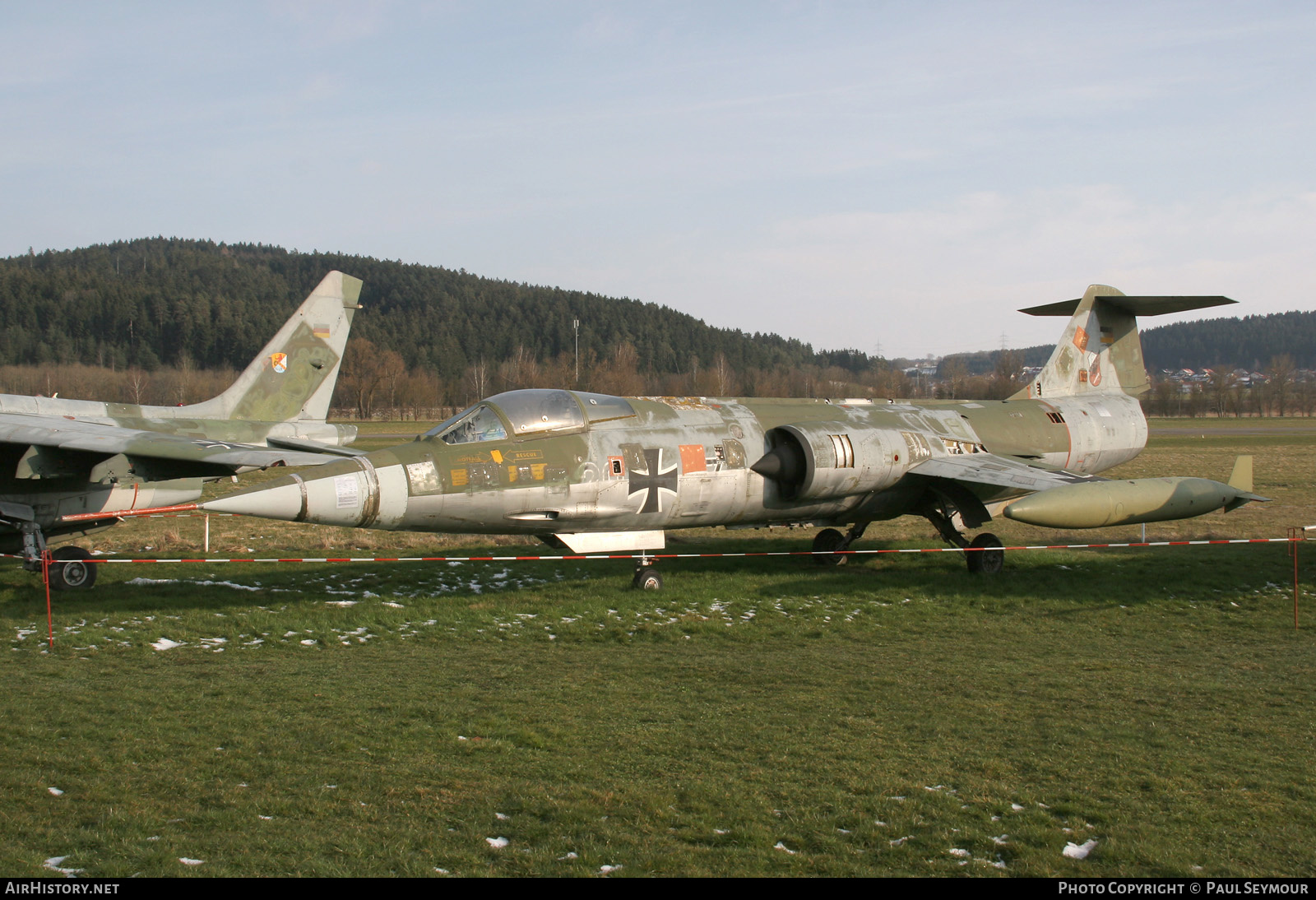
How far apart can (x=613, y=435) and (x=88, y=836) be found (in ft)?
27.4

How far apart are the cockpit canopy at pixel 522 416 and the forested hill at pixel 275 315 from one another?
108 m


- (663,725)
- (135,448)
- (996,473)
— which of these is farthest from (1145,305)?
(135,448)

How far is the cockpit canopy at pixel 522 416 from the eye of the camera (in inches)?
464

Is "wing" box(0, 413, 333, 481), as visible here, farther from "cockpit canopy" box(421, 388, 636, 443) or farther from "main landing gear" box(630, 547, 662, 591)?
"main landing gear" box(630, 547, 662, 591)

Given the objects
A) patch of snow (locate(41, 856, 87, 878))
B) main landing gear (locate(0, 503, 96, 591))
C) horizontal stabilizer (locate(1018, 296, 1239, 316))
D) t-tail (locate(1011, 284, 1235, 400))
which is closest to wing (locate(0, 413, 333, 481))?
main landing gear (locate(0, 503, 96, 591))

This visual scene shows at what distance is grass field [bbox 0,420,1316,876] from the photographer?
4.78 meters

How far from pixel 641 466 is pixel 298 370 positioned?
969 cm

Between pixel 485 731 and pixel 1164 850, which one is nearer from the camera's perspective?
pixel 1164 850

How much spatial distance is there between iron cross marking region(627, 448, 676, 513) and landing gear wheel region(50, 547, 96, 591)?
7906 millimetres

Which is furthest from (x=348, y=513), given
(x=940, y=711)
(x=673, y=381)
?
(x=673, y=381)

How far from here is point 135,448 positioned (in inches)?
492

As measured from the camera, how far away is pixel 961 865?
4.56 metres

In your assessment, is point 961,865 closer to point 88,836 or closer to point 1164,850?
point 1164,850

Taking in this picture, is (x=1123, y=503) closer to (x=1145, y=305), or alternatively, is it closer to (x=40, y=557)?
(x=1145, y=305)
